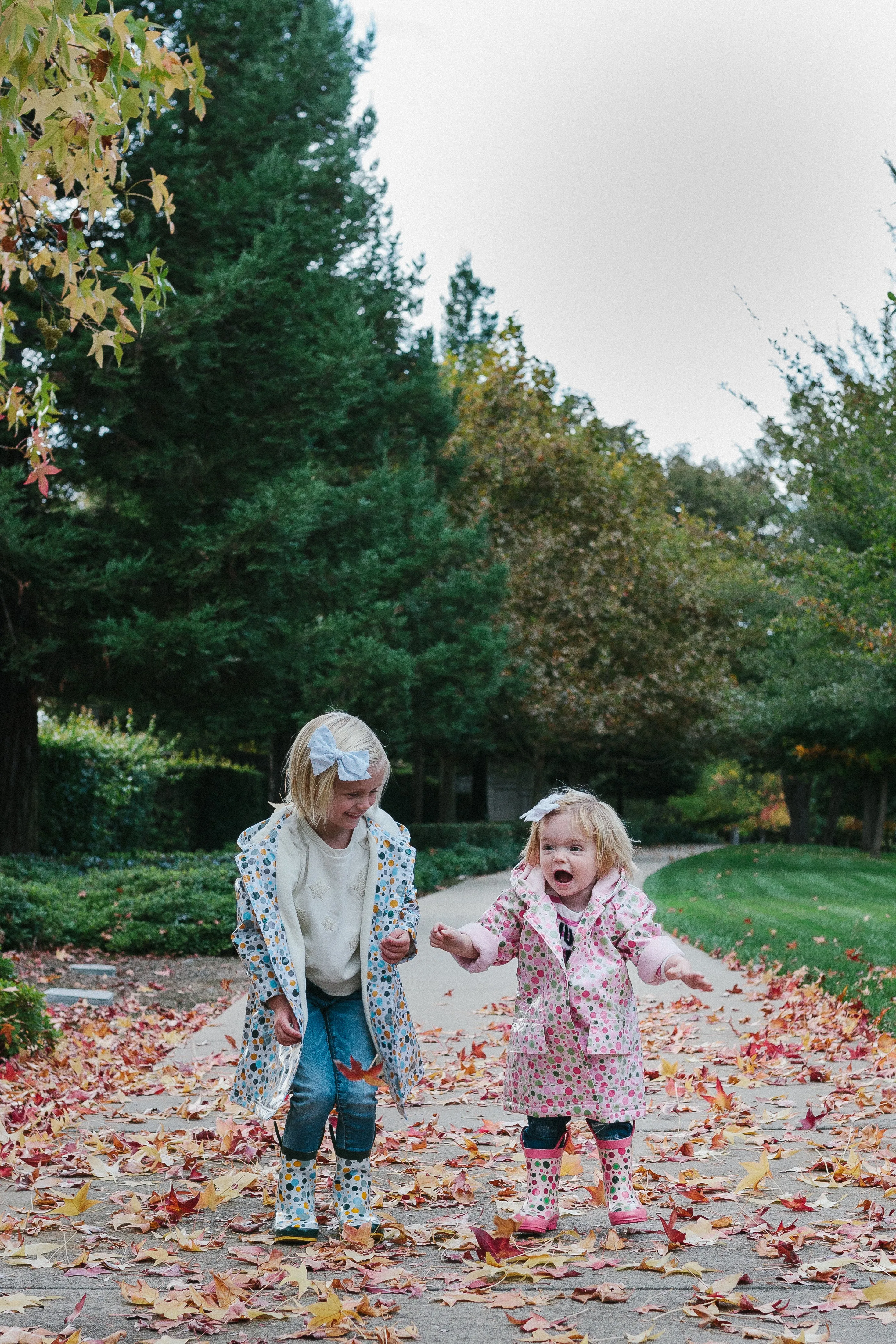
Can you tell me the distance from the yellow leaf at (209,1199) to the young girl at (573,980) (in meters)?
0.94

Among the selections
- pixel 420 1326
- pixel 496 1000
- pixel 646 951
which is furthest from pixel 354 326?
pixel 420 1326

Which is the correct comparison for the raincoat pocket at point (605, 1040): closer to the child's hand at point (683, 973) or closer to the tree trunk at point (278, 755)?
the child's hand at point (683, 973)

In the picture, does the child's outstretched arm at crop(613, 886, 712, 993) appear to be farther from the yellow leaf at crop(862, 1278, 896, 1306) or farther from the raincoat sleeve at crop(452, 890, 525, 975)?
the yellow leaf at crop(862, 1278, 896, 1306)

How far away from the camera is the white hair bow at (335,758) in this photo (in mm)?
3545

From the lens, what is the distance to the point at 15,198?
4.63 meters

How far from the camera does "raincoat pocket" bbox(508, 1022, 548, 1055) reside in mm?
3598

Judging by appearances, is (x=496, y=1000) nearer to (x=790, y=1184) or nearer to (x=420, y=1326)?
(x=790, y=1184)

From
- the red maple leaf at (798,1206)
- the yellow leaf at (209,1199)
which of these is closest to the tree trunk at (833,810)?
the red maple leaf at (798,1206)

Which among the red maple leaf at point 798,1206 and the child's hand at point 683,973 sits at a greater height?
the child's hand at point 683,973

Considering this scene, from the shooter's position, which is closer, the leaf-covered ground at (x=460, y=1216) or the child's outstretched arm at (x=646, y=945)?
the leaf-covered ground at (x=460, y=1216)

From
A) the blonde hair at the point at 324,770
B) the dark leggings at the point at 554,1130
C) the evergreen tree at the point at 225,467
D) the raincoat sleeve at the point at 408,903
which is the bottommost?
the dark leggings at the point at 554,1130

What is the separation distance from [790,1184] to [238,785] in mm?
18576

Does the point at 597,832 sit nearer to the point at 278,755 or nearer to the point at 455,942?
the point at 455,942

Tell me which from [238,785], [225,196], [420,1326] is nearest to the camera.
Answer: [420,1326]
